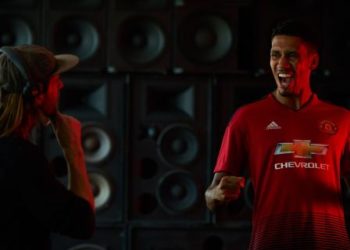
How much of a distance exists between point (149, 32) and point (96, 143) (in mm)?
647

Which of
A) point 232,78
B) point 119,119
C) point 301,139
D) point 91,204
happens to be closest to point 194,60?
point 232,78

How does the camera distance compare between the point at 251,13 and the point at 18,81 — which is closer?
the point at 18,81

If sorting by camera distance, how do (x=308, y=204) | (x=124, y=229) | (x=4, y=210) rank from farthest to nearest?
(x=124, y=229) → (x=308, y=204) → (x=4, y=210)

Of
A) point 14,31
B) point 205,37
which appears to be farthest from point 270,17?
point 14,31

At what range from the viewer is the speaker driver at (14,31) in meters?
4.05

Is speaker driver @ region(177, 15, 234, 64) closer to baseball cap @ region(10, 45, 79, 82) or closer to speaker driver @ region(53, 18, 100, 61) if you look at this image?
speaker driver @ region(53, 18, 100, 61)

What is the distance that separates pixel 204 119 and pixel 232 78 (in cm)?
26

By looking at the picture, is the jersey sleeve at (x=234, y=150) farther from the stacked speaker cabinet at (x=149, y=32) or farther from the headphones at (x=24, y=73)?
the stacked speaker cabinet at (x=149, y=32)

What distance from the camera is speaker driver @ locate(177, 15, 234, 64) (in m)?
4.08

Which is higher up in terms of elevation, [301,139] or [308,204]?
[301,139]

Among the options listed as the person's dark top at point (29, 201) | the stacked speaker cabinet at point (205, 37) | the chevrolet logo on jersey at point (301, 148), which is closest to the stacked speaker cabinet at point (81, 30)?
the stacked speaker cabinet at point (205, 37)

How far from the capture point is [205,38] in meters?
4.12

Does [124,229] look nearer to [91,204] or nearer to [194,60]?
[194,60]

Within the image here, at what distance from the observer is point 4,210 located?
1.63 meters
